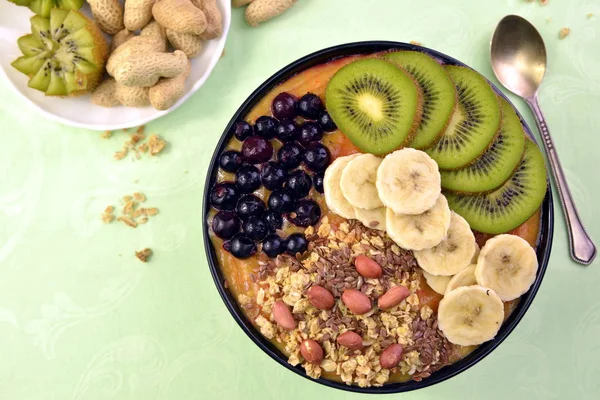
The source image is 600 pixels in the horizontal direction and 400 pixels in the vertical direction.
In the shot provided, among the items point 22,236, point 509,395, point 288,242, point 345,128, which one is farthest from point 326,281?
point 22,236

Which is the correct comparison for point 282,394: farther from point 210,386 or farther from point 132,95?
point 132,95

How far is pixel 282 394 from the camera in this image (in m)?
1.29

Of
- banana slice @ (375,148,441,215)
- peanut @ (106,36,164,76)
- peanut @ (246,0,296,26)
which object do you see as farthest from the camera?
peanut @ (246,0,296,26)

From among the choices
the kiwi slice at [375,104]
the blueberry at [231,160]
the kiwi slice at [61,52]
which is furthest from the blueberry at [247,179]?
the kiwi slice at [61,52]

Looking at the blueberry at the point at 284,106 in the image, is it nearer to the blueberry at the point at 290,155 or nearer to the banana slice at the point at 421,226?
the blueberry at the point at 290,155

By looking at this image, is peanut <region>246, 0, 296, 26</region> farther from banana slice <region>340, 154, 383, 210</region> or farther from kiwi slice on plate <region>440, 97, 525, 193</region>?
kiwi slice on plate <region>440, 97, 525, 193</region>

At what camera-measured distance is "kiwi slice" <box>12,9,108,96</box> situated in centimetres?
114

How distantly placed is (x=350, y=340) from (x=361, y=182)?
0.35m

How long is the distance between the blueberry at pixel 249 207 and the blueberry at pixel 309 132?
0.58 feet

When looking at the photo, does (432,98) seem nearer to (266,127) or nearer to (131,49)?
(266,127)

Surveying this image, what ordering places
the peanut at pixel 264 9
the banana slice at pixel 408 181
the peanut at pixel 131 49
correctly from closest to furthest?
the banana slice at pixel 408 181 < the peanut at pixel 131 49 < the peanut at pixel 264 9

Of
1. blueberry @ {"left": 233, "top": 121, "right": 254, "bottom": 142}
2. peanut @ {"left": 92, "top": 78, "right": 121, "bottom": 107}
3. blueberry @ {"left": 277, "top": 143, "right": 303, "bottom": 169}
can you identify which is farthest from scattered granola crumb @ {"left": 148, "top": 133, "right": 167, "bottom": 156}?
blueberry @ {"left": 277, "top": 143, "right": 303, "bottom": 169}

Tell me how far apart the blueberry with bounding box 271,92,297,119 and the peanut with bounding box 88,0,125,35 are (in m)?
0.45

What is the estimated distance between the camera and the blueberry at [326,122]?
45.1 inches
